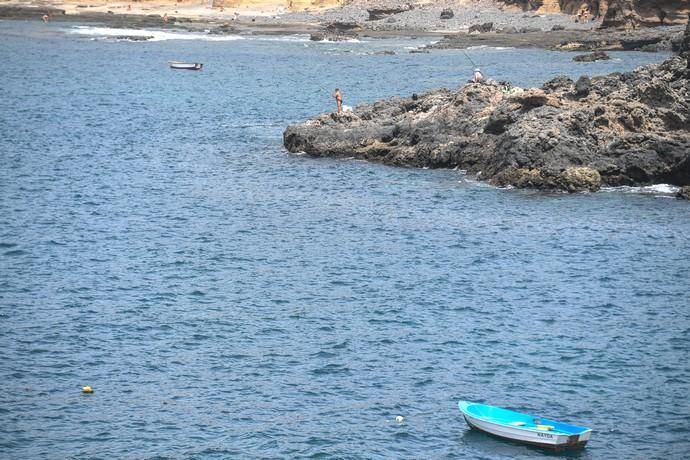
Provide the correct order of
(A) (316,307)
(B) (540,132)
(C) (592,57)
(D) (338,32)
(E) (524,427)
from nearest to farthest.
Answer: (E) (524,427)
(A) (316,307)
(B) (540,132)
(C) (592,57)
(D) (338,32)

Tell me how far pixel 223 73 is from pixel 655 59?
127 ft

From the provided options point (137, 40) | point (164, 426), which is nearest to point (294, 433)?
point (164, 426)

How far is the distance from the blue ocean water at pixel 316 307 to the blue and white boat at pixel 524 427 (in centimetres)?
34

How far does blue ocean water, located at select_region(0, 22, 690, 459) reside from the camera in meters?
25.6

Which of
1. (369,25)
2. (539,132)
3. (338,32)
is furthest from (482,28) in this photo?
(539,132)

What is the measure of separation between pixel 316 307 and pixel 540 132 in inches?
705

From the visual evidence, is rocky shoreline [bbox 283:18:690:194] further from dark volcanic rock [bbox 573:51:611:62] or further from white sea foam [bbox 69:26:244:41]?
white sea foam [bbox 69:26:244:41]

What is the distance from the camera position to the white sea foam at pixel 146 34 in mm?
138000

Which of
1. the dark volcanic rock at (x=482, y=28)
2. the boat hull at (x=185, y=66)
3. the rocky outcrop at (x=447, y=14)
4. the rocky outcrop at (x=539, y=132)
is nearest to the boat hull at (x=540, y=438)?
the rocky outcrop at (x=539, y=132)

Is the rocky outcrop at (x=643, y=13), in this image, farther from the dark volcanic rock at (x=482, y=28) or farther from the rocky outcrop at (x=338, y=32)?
the rocky outcrop at (x=338, y=32)

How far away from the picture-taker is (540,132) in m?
47.5

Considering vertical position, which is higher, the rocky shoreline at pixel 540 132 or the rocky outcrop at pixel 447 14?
the rocky outcrop at pixel 447 14

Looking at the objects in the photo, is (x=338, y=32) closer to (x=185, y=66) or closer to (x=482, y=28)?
(x=482, y=28)

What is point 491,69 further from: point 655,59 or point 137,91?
point 137,91
